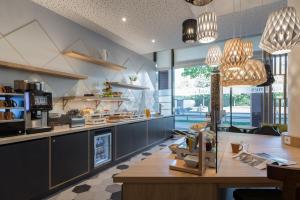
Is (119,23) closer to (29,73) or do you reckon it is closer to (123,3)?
(123,3)

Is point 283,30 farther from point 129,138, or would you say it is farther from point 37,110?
point 129,138

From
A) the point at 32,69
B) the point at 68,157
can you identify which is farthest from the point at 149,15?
the point at 68,157

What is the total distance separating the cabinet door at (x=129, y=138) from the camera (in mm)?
3801

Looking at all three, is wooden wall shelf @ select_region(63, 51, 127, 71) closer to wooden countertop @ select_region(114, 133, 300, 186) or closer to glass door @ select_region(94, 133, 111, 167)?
glass door @ select_region(94, 133, 111, 167)

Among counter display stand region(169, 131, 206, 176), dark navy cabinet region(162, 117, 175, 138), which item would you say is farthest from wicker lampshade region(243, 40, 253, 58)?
dark navy cabinet region(162, 117, 175, 138)

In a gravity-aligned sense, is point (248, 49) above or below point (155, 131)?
above

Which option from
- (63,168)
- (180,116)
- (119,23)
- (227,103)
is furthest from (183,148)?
(180,116)

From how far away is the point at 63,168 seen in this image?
Answer: 8.66ft

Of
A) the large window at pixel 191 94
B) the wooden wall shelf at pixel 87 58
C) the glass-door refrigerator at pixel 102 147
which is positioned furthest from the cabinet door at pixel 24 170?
the large window at pixel 191 94

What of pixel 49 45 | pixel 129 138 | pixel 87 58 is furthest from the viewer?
pixel 129 138

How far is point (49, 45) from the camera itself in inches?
→ 128

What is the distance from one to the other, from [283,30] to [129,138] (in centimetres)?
331

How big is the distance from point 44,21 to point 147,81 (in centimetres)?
373

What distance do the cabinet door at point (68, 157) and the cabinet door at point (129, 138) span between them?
83 centimetres
